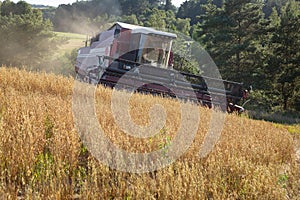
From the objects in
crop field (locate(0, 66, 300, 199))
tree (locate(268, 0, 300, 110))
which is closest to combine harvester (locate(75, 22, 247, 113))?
crop field (locate(0, 66, 300, 199))

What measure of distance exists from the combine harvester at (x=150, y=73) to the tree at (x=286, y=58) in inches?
393

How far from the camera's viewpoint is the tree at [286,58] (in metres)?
18.8

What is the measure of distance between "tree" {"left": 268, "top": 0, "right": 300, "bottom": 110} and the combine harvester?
393 inches

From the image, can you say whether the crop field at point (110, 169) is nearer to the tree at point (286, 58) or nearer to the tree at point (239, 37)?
the tree at point (286, 58)

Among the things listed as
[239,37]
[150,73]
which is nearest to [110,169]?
[150,73]

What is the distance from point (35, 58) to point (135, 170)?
37134mm

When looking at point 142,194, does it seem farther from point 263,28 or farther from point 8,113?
point 263,28

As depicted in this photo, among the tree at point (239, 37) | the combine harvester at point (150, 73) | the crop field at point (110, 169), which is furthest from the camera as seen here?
the tree at point (239, 37)

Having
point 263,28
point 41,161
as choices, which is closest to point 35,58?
point 263,28

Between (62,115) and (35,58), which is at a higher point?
(62,115)

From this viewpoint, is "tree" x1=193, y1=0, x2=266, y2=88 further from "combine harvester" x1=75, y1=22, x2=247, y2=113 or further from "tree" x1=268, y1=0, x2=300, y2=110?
"combine harvester" x1=75, y1=22, x2=247, y2=113

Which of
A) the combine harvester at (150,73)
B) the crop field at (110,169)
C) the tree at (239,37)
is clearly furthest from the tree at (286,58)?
the crop field at (110,169)

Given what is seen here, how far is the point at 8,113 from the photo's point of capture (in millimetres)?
3479

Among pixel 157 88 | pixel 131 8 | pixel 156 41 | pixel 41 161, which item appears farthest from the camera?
pixel 131 8
